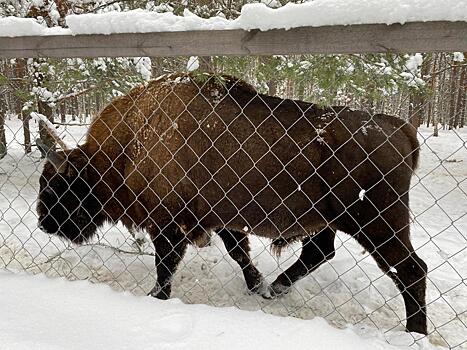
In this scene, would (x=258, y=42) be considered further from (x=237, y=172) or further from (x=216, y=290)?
(x=216, y=290)

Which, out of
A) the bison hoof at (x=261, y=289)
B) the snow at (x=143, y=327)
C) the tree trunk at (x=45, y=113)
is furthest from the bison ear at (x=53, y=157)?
the tree trunk at (x=45, y=113)

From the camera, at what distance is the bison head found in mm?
3621

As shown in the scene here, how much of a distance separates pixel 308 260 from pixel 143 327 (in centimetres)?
222

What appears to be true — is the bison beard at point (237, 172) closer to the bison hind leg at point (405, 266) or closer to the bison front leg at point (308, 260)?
the bison hind leg at point (405, 266)

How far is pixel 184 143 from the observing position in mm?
3307

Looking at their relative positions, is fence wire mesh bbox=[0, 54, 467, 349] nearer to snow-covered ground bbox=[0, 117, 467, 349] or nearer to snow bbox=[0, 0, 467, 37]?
snow-covered ground bbox=[0, 117, 467, 349]

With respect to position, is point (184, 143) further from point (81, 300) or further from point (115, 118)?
point (81, 300)

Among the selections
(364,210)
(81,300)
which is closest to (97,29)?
(81,300)

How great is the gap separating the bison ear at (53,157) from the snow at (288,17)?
1001 millimetres

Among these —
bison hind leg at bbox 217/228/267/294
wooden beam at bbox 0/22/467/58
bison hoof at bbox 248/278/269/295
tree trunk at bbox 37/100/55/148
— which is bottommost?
bison hoof at bbox 248/278/269/295

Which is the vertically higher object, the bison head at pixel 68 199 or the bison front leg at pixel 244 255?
the bison head at pixel 68 199

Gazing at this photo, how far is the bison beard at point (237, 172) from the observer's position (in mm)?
3096

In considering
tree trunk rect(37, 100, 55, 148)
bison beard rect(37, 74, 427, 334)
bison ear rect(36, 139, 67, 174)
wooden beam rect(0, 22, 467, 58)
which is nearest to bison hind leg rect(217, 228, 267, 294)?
bison beard rect(37, 74, 427, 334)

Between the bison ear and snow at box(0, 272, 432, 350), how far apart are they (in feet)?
3.96
